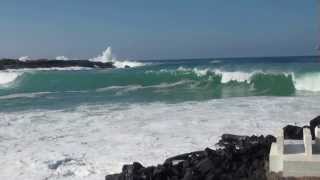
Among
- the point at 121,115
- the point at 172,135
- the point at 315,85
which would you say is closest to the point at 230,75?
the point at 315,85

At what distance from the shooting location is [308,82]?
36469 millimetres

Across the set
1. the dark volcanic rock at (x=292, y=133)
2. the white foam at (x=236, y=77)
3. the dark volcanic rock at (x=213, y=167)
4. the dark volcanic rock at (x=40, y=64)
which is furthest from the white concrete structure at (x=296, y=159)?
the dark volcanic rock at (x=40, y=64)

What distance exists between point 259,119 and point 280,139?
24.5ft

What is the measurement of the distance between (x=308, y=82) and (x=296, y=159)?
30.5 meters

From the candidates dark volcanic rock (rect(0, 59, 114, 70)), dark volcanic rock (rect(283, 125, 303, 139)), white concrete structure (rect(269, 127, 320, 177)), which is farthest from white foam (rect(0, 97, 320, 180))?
dark volcanic rock (rect(0, 59, 114, 70))

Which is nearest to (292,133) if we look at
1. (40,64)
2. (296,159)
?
(296,159)

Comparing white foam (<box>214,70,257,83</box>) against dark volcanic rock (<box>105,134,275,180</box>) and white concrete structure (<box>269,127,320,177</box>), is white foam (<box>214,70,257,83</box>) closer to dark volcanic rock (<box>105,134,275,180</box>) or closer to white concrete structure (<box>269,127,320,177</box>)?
dark volcanic rock (<box>105,134,275,180</box>)

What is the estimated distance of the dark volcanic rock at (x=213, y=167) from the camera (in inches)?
302

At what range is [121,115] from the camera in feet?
58.0

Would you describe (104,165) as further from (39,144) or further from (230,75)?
(230,75)

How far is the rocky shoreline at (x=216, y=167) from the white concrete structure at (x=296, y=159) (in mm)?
145

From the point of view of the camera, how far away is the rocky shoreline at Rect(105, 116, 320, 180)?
25.1ft

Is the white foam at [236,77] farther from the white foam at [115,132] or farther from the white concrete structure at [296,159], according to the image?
the white concrete structure at [296,159]

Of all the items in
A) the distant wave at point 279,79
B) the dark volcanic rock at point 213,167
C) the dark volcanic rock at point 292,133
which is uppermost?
the dark volcanic rock at point 292,133
